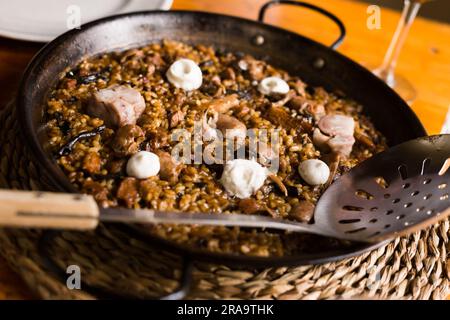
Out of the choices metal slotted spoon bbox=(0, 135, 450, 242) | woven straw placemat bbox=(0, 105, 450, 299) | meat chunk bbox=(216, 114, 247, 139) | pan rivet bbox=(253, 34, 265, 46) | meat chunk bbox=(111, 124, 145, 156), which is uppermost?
pan rivet bbox=(253, 34, 265, 46)

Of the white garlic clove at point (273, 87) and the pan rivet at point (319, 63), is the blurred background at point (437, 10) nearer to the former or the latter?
the pan rivet at point (319, 63)


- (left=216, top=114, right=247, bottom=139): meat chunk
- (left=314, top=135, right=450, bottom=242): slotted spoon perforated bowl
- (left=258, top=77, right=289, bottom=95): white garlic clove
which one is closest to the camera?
(left=314, top=135, right=450, bottom=242): slotted spoon perforated bowl

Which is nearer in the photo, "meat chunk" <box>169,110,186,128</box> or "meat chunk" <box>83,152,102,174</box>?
"meat chunk" <box>83,152,102,174</box>

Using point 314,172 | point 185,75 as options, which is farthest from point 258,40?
point 314,172

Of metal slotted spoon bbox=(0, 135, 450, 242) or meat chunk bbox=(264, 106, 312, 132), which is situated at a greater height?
meat chunk bbox=(264, 106, 312, 132)

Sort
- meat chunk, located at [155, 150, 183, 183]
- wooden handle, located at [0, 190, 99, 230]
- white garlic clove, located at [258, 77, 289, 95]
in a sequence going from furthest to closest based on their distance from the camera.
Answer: white garlic clove, located at [258, 77, 289, 95] → meat chunk, located at [155, 150, 183, 183] → wooden handle, located at [0, 190, 99, 230]

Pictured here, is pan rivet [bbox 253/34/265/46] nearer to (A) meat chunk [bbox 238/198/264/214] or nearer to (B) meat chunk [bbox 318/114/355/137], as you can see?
(B) meat chunk [bbox 318/114/355/137]

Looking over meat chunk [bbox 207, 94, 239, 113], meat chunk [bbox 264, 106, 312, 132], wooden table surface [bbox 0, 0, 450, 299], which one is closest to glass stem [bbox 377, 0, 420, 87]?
wooden table surface [bbox 0, 0, 450, 299]

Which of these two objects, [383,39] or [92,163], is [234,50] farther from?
[383,39]
